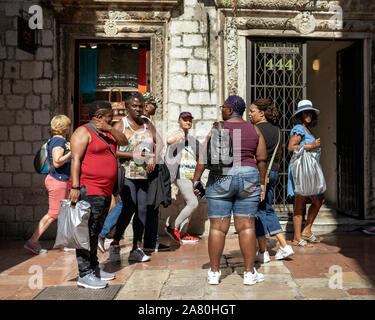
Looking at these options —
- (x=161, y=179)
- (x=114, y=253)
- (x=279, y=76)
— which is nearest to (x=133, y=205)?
(x=161, y=179)

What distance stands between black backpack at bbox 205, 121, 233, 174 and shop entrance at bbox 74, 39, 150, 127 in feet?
12.4

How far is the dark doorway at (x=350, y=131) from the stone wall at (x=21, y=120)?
5.32m

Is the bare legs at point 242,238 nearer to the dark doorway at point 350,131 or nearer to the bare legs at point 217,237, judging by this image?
the bare legs at point 217,237

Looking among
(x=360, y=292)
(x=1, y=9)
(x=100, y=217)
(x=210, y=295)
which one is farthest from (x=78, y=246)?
(x=1, y=9)

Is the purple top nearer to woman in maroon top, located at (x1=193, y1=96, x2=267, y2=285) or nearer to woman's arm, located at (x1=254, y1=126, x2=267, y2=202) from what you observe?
woman in maroon top, located at (x1=193, y1=96, x2=267, y2=285)

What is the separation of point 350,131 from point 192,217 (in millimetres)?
3398

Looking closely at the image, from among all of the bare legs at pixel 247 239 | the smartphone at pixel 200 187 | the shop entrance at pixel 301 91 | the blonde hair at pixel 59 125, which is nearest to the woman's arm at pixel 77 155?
the smartphone at pixel 200 187

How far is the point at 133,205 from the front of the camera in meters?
5.55

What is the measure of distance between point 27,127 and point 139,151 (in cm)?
278

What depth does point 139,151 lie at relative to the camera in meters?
5.50

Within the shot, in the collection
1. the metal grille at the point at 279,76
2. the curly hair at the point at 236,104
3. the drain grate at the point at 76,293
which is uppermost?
the metal grille at the point at 279,76

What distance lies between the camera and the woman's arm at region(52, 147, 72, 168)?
6.04m

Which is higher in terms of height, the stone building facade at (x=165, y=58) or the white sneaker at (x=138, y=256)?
the stone building facade at (x=165, y=58)

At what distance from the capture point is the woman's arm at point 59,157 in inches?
238
